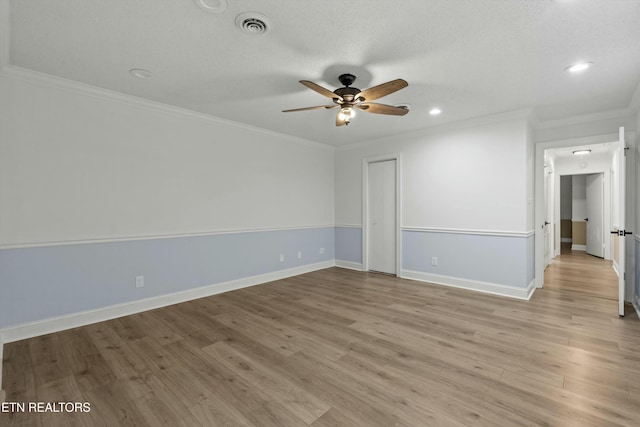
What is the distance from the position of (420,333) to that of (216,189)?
3172 millimetres

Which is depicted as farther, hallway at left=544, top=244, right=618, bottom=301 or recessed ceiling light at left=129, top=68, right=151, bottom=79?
hallway at left=544, top=244, right=618, bottom=301

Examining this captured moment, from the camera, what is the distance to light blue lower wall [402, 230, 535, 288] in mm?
3943

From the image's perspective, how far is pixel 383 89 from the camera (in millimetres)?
2605

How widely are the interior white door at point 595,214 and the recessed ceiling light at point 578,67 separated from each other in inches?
220

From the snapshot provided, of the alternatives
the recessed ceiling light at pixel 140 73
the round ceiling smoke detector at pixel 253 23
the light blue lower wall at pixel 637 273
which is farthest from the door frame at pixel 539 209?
the recessed ceiling light at pixel 140 73

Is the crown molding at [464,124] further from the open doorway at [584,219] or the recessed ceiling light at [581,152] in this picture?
the recessed ceiling light at [581,152]

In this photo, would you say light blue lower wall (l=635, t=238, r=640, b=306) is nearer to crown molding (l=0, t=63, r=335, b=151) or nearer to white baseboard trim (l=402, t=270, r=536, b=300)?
white baseboard trim (l=402, t=270, r=536, b=300)

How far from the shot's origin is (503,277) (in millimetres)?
4051

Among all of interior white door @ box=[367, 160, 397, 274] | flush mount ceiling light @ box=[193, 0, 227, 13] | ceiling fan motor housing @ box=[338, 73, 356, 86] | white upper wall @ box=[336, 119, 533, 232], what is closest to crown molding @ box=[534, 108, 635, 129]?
white upper wall @ box=[336, 119, 533, 232]

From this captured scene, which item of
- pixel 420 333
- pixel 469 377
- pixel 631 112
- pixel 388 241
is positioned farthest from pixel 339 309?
pixel 631 112

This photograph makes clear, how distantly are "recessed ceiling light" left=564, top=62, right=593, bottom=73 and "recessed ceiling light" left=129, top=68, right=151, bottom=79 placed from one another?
12.7 feet

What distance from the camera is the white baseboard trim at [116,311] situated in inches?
107

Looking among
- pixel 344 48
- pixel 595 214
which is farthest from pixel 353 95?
pixel 595 214

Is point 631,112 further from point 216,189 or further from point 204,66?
point 216,189
